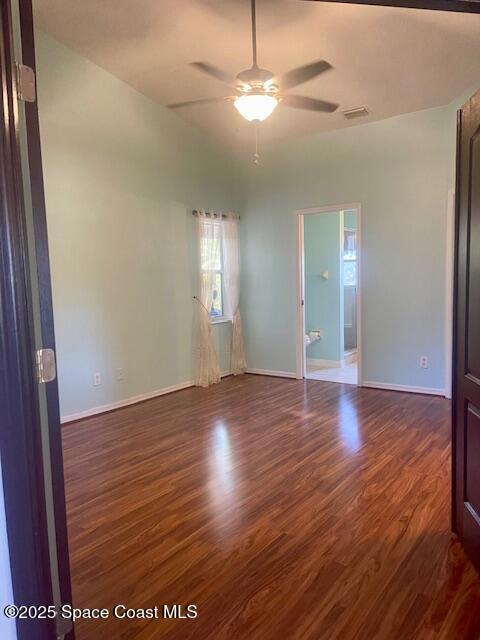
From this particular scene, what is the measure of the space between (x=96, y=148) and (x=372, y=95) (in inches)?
109

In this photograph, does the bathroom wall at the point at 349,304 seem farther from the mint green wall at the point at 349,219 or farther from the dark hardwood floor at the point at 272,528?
the dark hardwood floor at the point at 272,528

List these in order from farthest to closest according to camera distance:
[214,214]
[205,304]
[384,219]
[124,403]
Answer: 1. [214,214]
2. [205,304]
3. [384,219]
4. [124,403]

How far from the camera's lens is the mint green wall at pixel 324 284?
Result: 6387mm

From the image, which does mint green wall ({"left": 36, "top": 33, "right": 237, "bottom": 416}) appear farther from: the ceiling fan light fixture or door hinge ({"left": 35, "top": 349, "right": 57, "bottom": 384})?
door hinge ({"left": 35, "top": 349, "right": 57, "bottom": 384})

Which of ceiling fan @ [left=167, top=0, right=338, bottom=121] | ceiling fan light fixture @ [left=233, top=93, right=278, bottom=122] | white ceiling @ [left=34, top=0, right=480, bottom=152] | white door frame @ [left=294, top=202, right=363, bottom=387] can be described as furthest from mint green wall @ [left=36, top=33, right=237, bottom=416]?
ceiling fan light fixture @ [left=233, top=93, right=278, bottom=122]

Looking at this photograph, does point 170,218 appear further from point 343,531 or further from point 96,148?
point 343,531

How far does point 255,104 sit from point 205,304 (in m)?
2.92

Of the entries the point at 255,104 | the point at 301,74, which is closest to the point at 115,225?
the point at 255,104

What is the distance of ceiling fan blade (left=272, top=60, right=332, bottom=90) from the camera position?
2.92 m

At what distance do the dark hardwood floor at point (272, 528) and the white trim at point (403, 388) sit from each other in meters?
0.73

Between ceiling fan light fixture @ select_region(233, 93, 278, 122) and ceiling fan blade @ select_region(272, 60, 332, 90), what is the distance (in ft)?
0.62

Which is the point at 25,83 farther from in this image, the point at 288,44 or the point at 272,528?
the point at 288,44

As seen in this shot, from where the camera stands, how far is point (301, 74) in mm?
3170

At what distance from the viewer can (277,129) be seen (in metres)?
5.20
